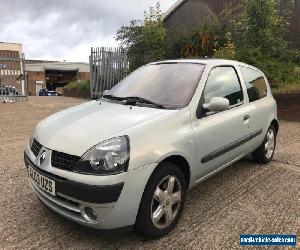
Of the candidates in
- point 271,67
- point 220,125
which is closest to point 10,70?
point 271,67

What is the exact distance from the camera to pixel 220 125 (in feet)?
12.4

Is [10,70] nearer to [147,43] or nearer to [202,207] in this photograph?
[147,43]

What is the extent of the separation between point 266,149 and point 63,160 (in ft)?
11.2

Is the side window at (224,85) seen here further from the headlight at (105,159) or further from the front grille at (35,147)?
the front grille at (35,147)

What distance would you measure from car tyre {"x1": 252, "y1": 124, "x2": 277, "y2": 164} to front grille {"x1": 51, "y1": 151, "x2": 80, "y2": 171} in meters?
3.18

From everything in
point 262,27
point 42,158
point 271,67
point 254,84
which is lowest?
point 42,158

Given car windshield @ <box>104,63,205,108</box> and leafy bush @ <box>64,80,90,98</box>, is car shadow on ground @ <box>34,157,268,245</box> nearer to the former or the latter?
car windshield @ <box>104,63,205,108</box>

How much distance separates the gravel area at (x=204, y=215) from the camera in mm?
3051

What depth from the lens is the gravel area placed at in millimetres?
3051

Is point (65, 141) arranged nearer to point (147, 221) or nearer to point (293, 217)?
point (147, 221)

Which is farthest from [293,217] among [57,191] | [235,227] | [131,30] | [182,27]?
[182,27]

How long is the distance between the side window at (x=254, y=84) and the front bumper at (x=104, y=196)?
2361 mm

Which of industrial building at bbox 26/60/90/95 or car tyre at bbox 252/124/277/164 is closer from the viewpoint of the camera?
car tyre at bbox 252/124/277/164

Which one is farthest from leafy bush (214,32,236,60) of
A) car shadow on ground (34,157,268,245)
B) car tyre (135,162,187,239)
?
car tyre (135,162,187,239)
